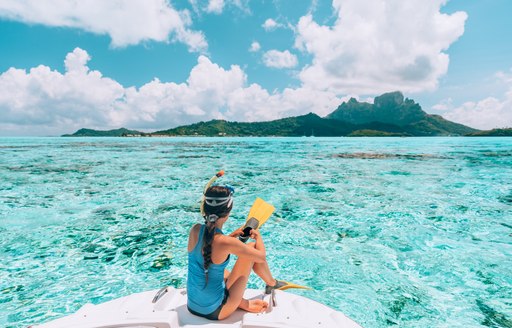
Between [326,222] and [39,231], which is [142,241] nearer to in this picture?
[39,231]

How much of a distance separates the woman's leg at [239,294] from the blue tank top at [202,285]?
165mm

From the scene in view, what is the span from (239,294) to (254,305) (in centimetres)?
34

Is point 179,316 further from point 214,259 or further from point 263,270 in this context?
point 263,270

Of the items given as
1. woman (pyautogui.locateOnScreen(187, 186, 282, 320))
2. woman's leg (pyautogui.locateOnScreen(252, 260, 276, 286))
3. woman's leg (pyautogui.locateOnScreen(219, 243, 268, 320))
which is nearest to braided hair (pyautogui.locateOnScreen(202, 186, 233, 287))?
woman (pyautogui.locateOnScreen(187, 186, 282, 320))

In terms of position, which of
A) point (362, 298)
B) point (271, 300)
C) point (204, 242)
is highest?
point (204, 242)

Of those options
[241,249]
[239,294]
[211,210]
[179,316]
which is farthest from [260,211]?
[179,316]

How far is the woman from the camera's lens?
396cm

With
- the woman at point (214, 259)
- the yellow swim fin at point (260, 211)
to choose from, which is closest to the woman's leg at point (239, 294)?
the woman at point (214, 259)

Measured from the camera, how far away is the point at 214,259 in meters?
4.03

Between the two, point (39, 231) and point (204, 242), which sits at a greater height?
point (204, 242)

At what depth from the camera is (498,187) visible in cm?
1912

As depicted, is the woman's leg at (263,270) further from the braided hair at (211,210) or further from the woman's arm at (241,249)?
the braided hair at (211,210)

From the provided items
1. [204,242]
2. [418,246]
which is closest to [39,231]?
[204,242]

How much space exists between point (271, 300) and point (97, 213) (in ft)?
37.4
